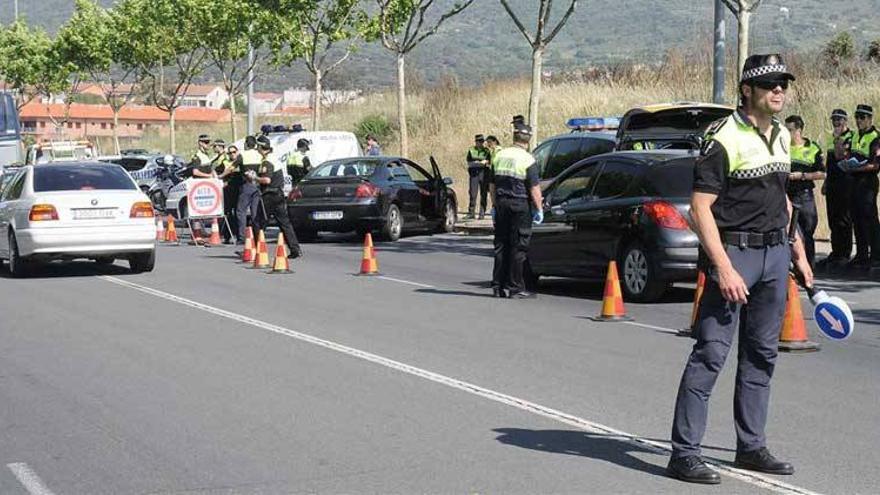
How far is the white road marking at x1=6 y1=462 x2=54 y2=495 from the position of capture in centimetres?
685

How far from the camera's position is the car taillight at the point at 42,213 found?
18031 mm

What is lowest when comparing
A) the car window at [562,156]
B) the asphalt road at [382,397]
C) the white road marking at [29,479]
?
the white road marking at [29,479]

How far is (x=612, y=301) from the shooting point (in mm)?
13367

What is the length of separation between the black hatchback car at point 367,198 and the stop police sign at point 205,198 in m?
1.27

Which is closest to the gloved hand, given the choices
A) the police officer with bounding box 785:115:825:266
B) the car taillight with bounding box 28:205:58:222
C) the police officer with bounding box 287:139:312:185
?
the police officer with bounding box 785:115:825:266

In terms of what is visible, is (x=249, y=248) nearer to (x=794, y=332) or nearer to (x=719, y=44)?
(x=719, y=44)

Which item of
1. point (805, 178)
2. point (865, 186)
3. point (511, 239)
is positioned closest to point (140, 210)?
point (511, 239)

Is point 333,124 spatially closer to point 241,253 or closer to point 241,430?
point 241,253

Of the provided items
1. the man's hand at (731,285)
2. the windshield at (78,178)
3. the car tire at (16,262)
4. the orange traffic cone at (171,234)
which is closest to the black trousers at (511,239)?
the windshield at (78,178)

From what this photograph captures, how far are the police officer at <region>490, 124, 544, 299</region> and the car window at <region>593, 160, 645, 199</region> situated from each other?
2.42ft

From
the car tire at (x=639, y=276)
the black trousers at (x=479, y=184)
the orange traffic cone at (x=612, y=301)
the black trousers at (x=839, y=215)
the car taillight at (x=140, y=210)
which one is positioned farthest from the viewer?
the black trousers at (x=479, y=184)

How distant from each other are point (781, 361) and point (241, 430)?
4579mm

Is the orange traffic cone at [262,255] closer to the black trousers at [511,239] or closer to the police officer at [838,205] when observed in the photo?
the black trousers at [511,239]

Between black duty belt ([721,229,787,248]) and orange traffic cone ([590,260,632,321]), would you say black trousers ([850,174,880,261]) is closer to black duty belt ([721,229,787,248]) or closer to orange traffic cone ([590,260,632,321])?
orange traffic cone ([590,260,632,321])
